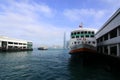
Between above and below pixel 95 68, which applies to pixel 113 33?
above

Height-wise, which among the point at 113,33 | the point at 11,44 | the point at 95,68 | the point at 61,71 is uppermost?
the point at 113,33

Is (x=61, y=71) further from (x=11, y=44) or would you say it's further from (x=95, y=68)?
(x=11, y=44)

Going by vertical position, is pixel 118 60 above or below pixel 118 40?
below

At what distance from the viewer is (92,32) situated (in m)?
33.7

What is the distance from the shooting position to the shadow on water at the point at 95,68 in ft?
50.1

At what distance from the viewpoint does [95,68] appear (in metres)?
20.3

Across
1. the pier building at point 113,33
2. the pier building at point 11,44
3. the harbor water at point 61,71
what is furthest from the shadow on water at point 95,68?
the pier building at point 11,44

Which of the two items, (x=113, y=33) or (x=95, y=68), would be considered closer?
(x=95, y=68)

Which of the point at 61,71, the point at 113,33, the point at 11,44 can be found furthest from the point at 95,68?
the point at 11,44

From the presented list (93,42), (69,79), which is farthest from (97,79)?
(93,42)

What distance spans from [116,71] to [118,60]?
240cm

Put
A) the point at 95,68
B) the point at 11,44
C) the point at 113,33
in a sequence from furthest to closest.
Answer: the point at 11,44, the point at 113,33, the point at 95,68

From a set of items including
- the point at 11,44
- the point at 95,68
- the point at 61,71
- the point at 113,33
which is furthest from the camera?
the point at 11,44

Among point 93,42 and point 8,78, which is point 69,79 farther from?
point 93,42
